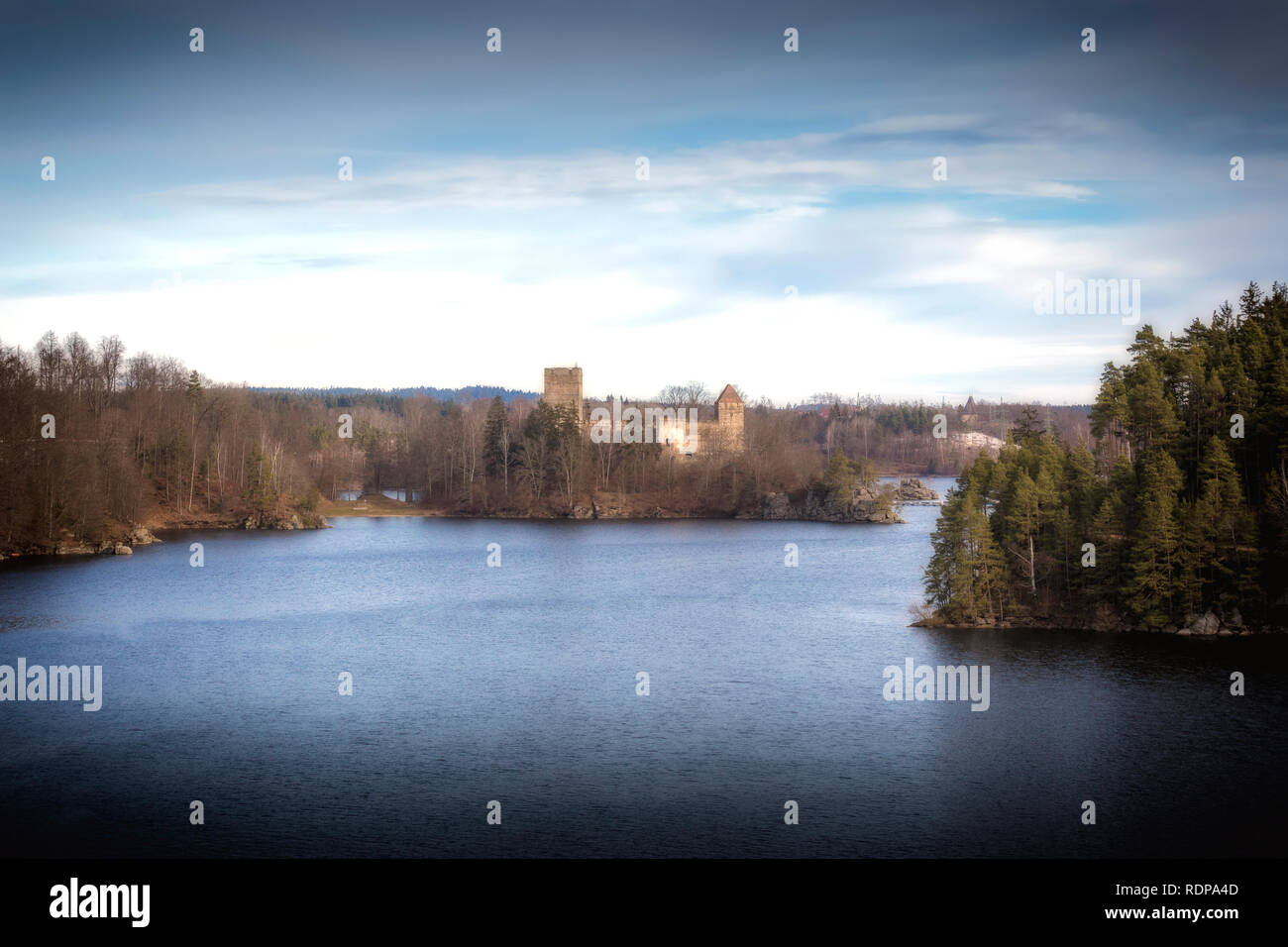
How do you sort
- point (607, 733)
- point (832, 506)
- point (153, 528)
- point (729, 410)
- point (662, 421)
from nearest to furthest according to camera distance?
point (607, 733) → point (153, 528) → point (832, 506) → point (662, 421) → point (729, 410)

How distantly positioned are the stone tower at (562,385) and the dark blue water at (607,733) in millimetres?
61416

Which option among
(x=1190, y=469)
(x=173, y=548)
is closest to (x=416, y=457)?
(x=173, y=548)

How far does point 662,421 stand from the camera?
107188 millimetres

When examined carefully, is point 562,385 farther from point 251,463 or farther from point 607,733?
point 607,733

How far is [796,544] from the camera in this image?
71.0 m

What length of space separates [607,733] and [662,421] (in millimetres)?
81550

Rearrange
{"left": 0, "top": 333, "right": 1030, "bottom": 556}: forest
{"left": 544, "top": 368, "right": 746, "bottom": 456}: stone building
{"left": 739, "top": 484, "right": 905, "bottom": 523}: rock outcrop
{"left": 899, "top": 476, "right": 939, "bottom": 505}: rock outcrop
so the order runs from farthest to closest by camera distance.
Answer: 1. {"left": 899, "top": 476, "right": 939, "bottom": 505}: rock outcrop
2. {"left": 544, "top": 368, "right": 746, "bottom": 456}: stone building
3. {"left": 739, "top": 484, "right": 905, "bottom": 523}: rock outcrop
4. {"left": 0, "top": 333, "right": 1030, "bottom": 556}: forest

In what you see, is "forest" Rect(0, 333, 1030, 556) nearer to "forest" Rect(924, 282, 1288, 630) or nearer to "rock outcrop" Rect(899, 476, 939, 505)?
"rock outcrop" Rect(899, 476, 939, 505)

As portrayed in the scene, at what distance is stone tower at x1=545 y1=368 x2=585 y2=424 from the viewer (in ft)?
353

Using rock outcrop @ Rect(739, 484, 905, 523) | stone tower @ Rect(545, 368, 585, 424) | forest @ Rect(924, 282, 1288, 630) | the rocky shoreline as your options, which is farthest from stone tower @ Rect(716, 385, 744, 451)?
forest @ Rect(924, 282, 1288, 630)

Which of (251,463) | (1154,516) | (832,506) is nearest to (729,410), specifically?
(832,506)

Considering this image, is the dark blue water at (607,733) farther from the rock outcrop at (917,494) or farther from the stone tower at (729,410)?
the rock outcrop at (917,494)

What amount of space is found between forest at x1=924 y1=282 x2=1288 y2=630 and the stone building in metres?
58.1

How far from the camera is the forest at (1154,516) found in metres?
37.5
